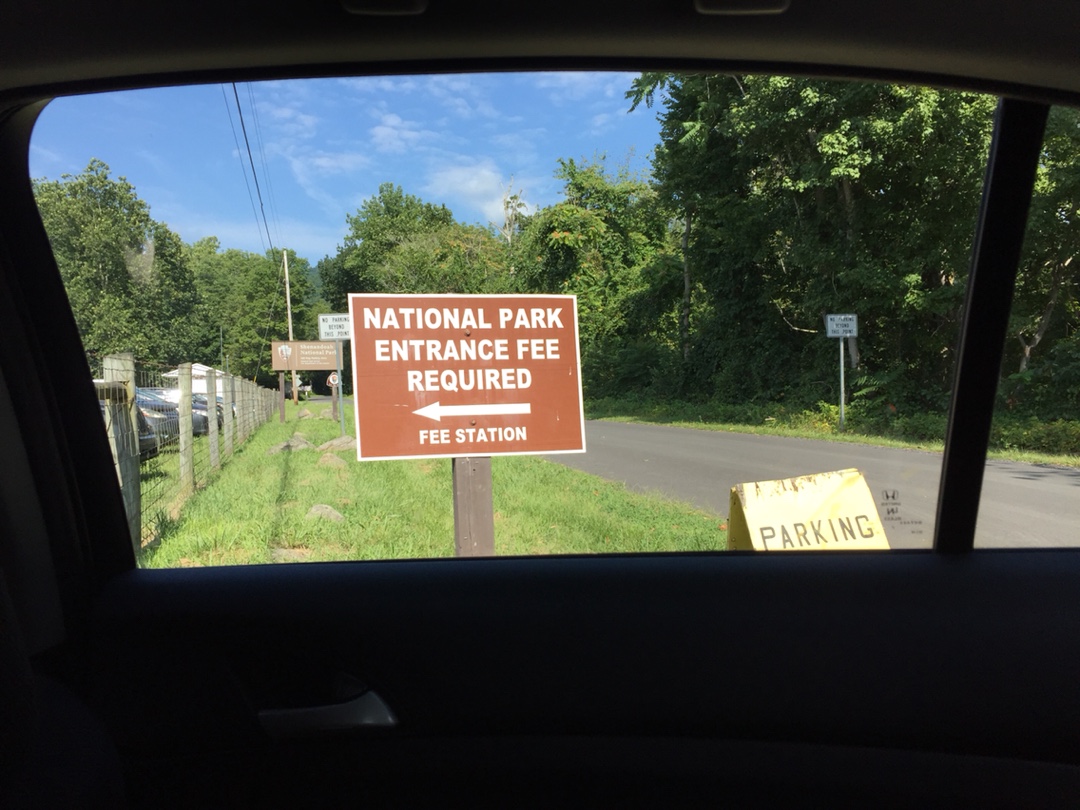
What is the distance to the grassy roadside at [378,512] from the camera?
2.13 meters

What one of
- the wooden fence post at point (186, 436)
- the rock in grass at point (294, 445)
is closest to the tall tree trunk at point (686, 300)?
the rock in grass at point (294, 445)

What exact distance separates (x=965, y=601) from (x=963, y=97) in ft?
3.93

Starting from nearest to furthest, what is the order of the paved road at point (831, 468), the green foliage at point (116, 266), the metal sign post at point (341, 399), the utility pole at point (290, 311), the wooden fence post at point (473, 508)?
the green foliage at point (116, 266), the paved road at point (831, 468), the utility pole at point (290, 311), the wooden fence post at point (473, 508), the metal sign post at point (341, 399)

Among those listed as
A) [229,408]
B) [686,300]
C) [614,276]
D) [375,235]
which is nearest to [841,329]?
[686,300]

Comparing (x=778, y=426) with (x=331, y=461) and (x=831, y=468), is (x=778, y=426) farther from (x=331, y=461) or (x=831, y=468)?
(x=331, y=461)

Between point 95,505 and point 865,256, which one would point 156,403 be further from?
point 865,256

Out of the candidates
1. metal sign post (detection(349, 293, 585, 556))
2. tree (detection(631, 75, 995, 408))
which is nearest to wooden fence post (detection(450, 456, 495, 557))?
metal sign post (detection(349, 293, 585, 556))

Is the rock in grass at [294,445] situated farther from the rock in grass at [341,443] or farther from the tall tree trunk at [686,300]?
the tall tree trunk at [686,300]

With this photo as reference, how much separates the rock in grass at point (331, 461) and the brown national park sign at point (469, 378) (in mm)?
55

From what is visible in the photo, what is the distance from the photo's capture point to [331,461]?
8.13 feet

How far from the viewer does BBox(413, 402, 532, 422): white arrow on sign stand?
8.36ft

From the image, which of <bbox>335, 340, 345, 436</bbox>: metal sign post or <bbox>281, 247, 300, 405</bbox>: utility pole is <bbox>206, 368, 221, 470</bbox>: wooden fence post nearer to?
<bbox>281, 247, 300, 405</bbox>: utility pole

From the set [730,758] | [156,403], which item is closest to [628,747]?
[730,758]

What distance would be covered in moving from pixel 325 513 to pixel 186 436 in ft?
1.95
